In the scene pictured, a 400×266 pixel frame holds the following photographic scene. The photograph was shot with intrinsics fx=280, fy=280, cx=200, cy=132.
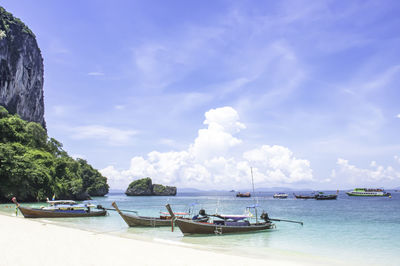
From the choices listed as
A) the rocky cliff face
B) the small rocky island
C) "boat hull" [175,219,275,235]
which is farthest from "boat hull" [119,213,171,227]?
the small rocky island

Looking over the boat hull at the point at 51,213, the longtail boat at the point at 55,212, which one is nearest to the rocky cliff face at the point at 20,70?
the longtail boat at the point at 55,212

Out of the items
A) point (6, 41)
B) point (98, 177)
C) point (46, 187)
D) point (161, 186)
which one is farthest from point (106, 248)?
point (161, 186)

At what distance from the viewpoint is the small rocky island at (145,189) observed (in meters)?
133

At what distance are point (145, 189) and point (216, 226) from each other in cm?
11668

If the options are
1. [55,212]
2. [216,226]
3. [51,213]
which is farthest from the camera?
[55,212]

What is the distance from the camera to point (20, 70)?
85.6 meters

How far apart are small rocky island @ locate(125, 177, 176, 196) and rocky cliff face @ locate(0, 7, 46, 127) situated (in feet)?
168

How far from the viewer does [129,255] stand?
12.1 meters

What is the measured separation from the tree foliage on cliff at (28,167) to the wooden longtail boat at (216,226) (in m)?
36.6

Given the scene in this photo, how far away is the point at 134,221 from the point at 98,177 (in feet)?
286

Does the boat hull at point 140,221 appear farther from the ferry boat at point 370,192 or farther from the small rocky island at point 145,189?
the small rocky island at point 145,189

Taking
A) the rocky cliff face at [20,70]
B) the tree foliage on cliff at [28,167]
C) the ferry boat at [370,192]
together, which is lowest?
the ferry boat at [370,192]

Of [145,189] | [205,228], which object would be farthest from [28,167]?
[145,189]

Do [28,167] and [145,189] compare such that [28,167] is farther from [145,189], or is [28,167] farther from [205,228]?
[145,189]
